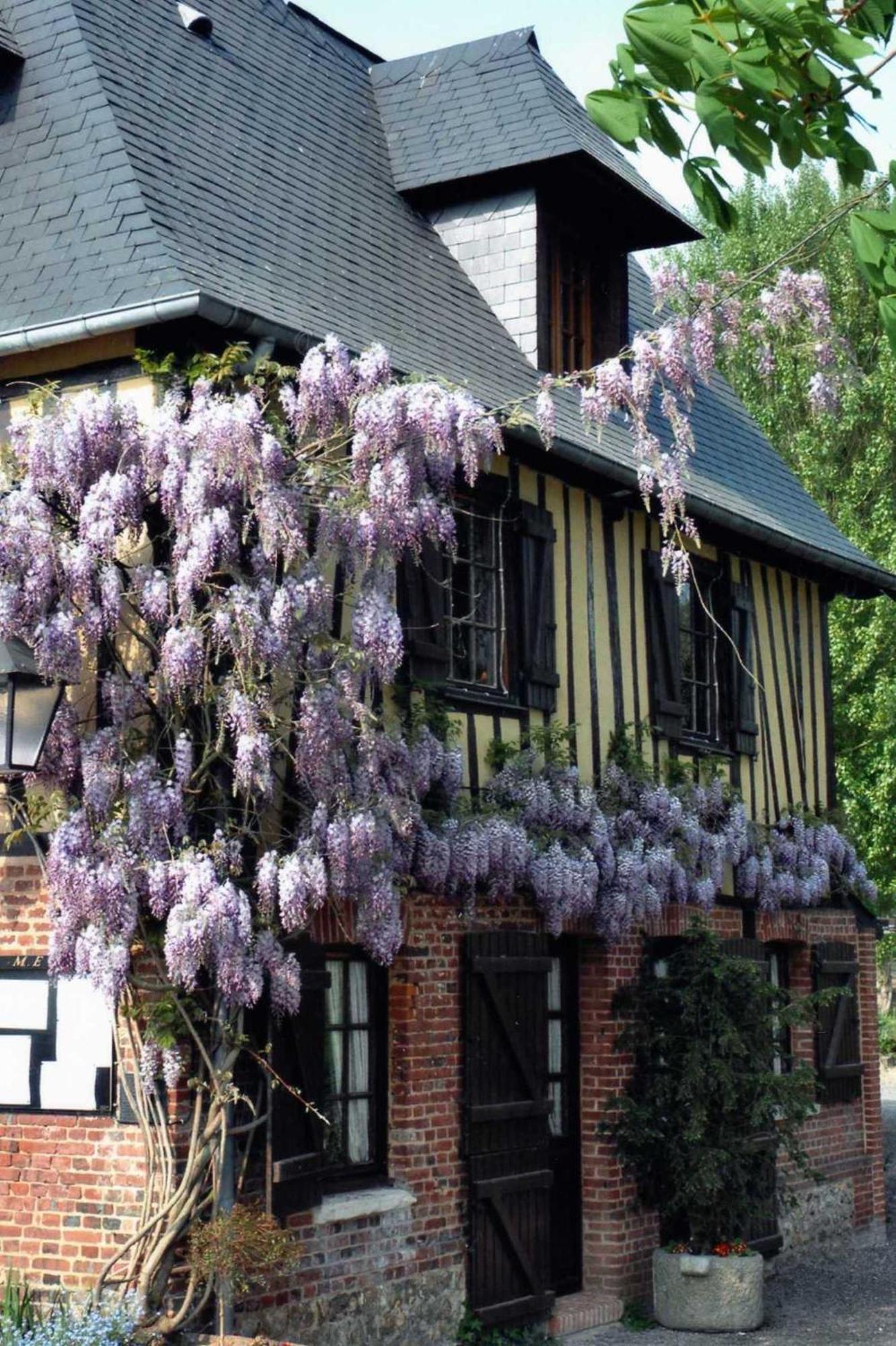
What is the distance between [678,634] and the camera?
1138 centimetres

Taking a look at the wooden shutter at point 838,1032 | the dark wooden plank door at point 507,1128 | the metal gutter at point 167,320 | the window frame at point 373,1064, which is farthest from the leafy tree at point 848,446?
the metal gutter at point 167,320

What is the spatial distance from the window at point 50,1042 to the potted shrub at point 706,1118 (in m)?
3.59

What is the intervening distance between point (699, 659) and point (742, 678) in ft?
1.19

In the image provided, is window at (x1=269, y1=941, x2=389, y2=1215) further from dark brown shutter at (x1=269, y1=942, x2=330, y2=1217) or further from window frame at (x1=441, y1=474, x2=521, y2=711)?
window frame at (x1=441, y1=474, x2=521, y2=711)

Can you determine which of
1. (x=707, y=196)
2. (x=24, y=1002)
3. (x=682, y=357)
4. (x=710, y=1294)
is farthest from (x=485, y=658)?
(x=707, y=196)

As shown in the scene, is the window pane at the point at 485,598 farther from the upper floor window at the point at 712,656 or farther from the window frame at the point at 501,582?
the upper floor window at the point at 712,656

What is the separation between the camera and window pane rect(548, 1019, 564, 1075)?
10.2 metres

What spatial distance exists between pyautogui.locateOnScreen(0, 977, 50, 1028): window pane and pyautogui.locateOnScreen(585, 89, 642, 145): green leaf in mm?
4578

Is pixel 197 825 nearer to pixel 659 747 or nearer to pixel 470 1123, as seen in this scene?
pixel 470 1123

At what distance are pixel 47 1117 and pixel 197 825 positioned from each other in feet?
4.48

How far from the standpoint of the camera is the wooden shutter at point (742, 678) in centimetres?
1202

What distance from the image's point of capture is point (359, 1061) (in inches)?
338

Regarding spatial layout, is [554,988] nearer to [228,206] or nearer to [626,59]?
[228,206]

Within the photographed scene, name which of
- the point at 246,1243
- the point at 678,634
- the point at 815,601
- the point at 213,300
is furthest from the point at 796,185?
the point at 246,1243
